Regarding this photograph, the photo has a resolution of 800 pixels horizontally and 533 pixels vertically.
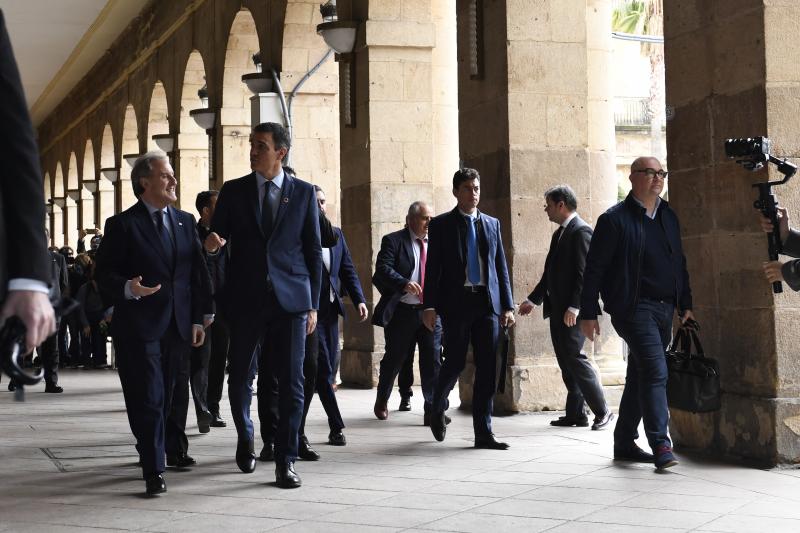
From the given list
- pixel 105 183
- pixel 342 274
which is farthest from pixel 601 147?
pixel 105 183

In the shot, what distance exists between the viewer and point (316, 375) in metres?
7.57

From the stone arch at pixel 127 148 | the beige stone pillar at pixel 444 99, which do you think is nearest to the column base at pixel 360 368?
the beige stone pillar at pixel 444 99

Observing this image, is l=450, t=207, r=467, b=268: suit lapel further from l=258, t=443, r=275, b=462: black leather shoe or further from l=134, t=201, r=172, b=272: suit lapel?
l=134, t=201, r=172, b=272: suit lapel

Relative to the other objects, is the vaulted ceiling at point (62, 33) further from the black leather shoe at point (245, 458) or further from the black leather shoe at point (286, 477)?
the black leather shoe at point (286, 477)

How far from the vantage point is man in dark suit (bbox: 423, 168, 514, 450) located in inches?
296

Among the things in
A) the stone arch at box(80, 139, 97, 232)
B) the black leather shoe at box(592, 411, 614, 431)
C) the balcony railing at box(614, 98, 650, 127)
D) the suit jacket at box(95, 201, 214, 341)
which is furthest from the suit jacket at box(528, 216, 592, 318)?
the balcony railing at box(614, 98, 650, 127)

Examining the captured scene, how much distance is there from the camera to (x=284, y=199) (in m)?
6.41

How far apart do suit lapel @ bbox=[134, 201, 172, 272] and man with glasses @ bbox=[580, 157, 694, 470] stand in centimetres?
221

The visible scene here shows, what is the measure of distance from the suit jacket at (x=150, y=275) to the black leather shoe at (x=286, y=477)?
2.73ft

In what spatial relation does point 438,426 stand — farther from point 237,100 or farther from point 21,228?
point 237,100

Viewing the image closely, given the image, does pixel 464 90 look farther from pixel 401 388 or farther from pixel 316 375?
pixel 316 375

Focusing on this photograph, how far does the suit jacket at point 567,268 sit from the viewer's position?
27.6ft

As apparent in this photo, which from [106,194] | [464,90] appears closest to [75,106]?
[106,194]

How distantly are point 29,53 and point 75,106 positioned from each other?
5864mm
